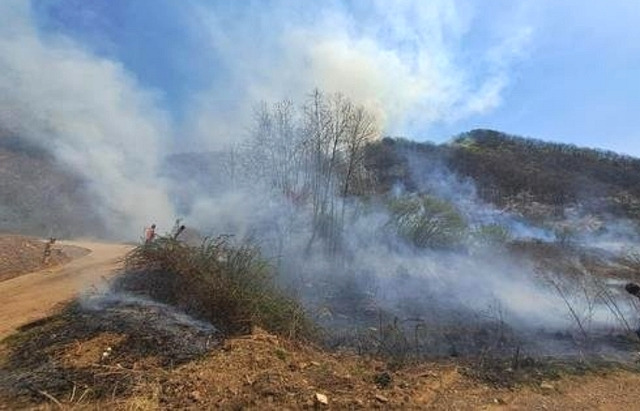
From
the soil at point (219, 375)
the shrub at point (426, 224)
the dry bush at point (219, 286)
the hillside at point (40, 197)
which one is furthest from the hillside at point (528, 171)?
the soil at point (219, 375)

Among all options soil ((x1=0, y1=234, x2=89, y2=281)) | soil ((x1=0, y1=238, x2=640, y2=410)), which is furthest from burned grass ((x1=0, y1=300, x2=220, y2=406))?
soil ((x1=0, y1=234, x2=89, y2=281))

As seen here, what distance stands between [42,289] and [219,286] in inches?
216

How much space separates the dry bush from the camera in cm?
801

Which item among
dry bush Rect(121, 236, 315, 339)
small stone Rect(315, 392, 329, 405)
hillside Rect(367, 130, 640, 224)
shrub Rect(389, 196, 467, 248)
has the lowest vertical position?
small stone Rect(315, 392, 329, 405)

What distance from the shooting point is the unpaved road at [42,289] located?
31.0 ft

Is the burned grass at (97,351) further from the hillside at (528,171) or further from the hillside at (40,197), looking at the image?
the hillside at (528,171)

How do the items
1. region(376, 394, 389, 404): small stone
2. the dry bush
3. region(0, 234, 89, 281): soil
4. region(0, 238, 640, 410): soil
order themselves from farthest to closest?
region(0, 234, 89, 281): soil < the dry bush < region(376, 394, 389, 404): small stone < region(0, 238, 640, 410): soil

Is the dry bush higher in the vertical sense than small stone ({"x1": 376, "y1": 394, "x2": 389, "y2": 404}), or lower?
higher

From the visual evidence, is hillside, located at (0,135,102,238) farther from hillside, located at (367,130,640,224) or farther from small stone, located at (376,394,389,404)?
small stone, located at (376,394,389,404)

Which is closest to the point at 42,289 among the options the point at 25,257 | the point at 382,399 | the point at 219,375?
the point at 25,257

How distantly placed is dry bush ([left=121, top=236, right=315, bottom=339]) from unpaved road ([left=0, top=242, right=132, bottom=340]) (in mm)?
1646

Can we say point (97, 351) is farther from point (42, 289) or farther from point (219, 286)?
point (42, 289)

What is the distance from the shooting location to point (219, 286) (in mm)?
8227

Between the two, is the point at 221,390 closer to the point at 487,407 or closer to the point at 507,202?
the point at 487,407
